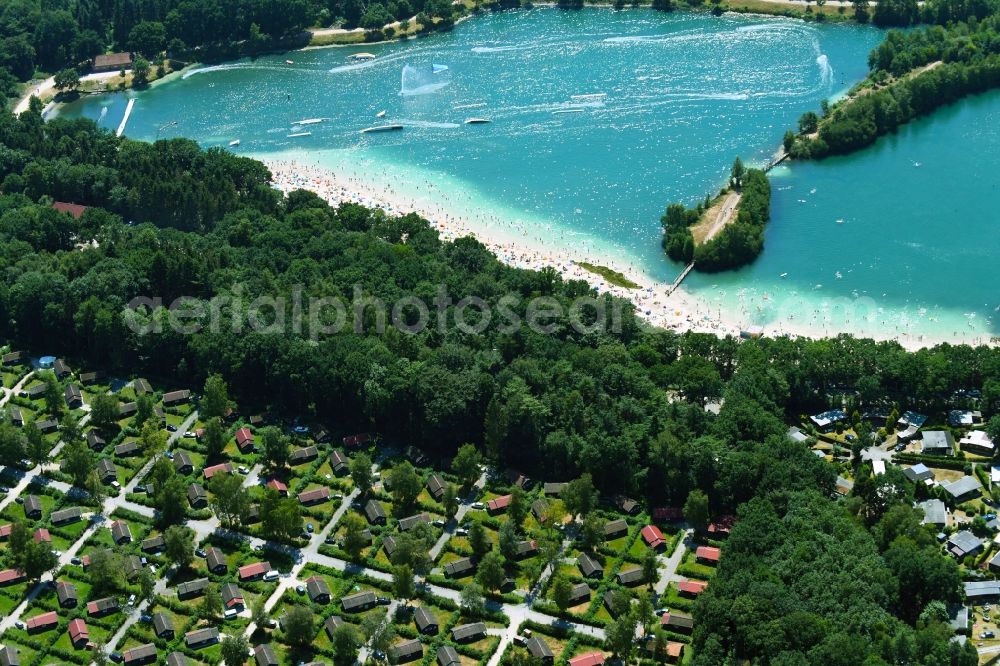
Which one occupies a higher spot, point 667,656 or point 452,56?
point 452,56

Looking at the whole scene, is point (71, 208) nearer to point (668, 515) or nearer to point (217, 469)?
point (217, 469)

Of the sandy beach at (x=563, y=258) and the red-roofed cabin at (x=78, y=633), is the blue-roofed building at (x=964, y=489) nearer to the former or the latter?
the sandy beach at (x=563, y=258)

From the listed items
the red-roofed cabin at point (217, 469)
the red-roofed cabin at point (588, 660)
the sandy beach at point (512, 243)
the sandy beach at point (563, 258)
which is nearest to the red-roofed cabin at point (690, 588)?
the red-roofed cabin at point (588, 660)

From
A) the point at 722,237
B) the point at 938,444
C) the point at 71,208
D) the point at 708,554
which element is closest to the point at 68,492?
the point at 71,208

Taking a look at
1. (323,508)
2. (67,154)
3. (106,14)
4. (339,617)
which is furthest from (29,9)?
(339,617)

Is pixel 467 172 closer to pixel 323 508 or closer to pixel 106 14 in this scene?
pixel 323 508
